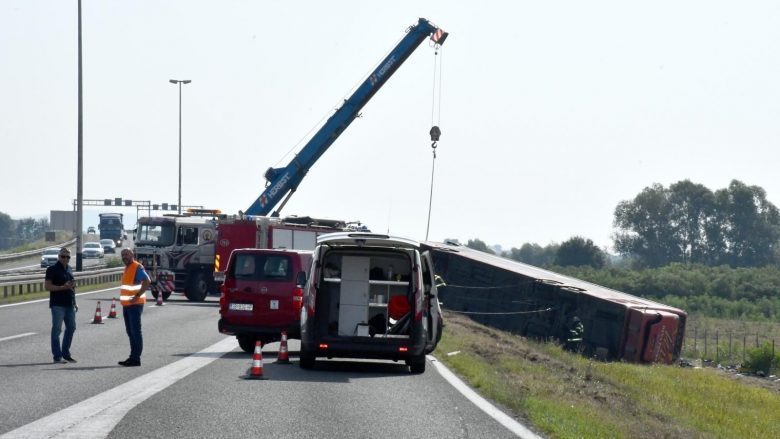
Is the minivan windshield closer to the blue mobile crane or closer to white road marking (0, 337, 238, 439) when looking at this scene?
white road marking (0, 337, 238, 439)

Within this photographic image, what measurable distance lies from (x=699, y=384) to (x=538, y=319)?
9925 mm

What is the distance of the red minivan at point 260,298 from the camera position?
21.1 metres

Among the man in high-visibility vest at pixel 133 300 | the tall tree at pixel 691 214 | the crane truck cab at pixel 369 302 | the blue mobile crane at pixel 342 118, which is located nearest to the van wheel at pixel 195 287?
the blue mobile crane at pixel 342 118

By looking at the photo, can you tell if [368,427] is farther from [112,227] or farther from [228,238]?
[112,227]

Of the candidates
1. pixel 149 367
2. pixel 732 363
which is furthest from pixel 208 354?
pixel 732 363

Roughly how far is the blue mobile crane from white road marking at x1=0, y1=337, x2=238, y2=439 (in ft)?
90.2

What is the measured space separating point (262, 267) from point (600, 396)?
7382 mm

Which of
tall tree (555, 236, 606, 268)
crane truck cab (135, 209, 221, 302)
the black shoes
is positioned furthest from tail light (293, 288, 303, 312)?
tall tree (555, 236, 606, 268)

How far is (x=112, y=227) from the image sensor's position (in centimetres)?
10756

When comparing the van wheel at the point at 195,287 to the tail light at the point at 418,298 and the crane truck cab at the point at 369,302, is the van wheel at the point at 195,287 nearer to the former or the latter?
the crane truck cab at the point at 369,302

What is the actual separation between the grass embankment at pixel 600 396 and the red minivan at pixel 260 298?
9.07ft

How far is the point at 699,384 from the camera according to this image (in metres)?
24.9

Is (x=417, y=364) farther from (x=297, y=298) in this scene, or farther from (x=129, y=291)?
(x=129, y=291)

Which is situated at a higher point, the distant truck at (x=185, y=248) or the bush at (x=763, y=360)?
the distant truck at (x=185, y=248)
